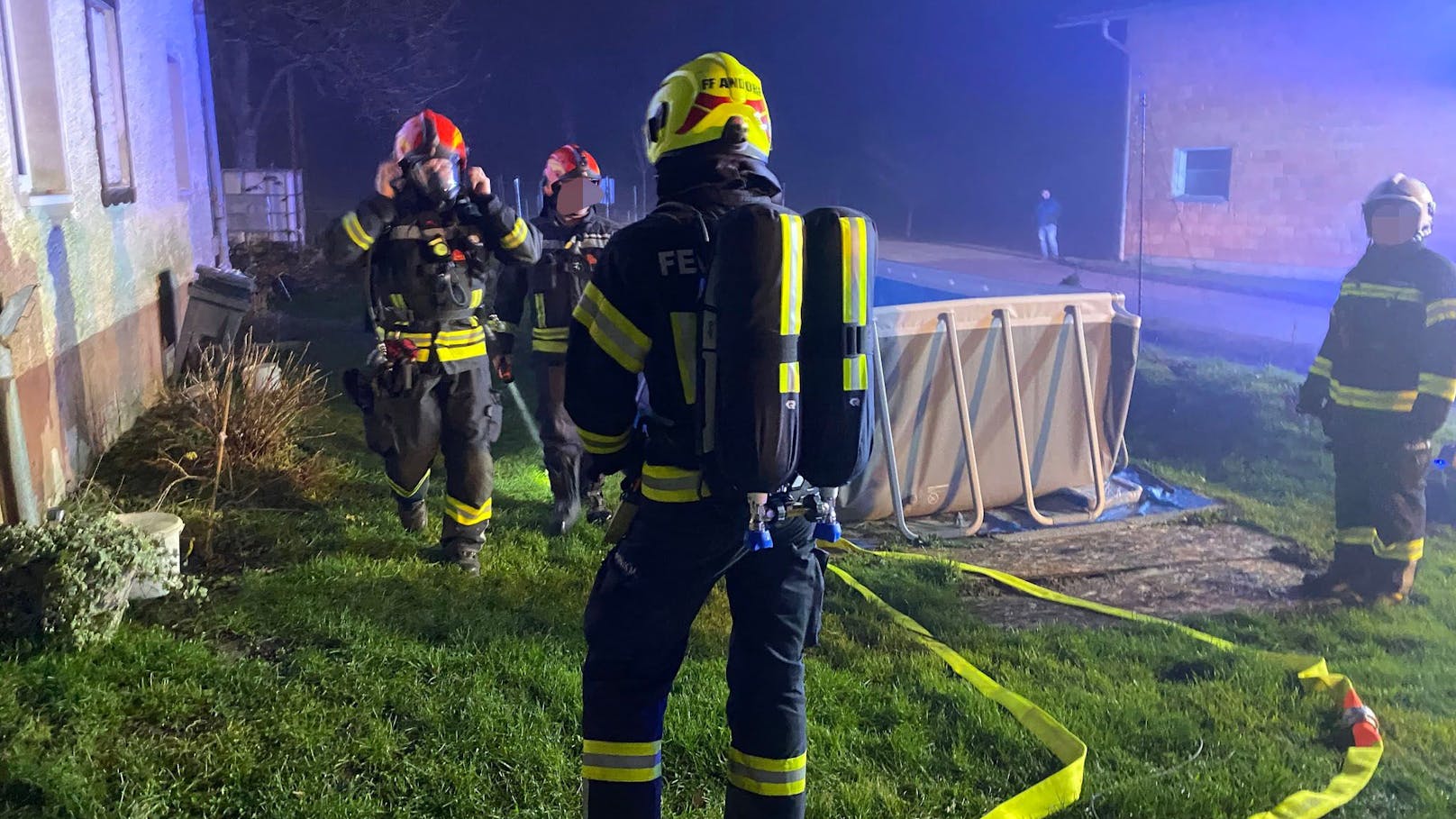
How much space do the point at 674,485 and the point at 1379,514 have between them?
340 cm

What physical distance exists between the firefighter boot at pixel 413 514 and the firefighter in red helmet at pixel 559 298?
1.98 feet

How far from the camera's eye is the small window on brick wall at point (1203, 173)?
18.5 ft

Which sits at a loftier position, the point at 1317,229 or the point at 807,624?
the point at 1317,229

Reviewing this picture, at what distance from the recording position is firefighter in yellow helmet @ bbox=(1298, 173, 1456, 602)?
3760 mm

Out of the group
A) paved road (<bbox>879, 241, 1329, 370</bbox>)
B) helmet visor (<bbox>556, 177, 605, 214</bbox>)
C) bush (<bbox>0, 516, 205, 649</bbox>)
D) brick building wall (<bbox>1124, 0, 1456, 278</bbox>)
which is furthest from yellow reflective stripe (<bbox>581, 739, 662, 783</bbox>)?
paved road (<bbox>879, 241, 1329, 370</bbox>)

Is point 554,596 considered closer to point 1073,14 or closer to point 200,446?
point 200,446

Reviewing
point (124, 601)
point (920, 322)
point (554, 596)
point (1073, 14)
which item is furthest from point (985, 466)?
point (124, 601)

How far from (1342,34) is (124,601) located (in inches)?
232

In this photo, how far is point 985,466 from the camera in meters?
5.12

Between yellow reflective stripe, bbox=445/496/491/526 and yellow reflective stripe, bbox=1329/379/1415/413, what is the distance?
3.62 metres

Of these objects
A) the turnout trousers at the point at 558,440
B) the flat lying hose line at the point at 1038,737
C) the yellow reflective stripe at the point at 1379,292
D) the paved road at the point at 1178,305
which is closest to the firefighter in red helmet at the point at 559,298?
the turnout trousers at the point at 558,440

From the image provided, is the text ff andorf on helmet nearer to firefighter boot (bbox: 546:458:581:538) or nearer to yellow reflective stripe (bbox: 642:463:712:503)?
yellow reflective stripe (bbox: 642:463:712:503)

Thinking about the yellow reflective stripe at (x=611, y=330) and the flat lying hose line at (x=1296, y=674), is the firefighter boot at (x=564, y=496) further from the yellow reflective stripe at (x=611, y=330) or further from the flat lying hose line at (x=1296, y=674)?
the yellow reflective stripe at (x=611, y=330)

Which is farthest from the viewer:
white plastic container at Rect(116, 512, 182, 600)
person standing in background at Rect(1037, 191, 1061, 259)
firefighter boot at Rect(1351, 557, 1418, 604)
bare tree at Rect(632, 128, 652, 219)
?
person standing in background at Rect(1037, 191, 1061, 259)
